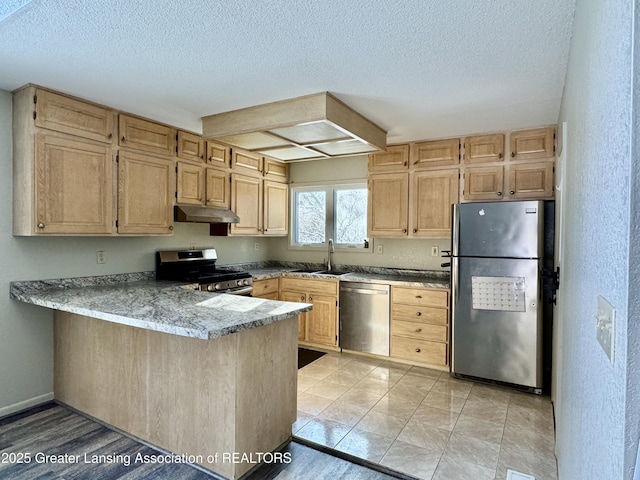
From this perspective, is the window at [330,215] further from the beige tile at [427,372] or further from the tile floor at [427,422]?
the tile floor at [427,422]

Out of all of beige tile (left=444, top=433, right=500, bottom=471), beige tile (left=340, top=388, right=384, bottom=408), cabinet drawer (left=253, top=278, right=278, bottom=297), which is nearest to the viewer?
beige tile (left=444, top=433, right=500, bottom=471)

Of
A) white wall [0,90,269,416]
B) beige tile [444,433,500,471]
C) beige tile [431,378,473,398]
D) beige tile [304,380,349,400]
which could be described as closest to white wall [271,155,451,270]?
beige tile [431,378,473,398]

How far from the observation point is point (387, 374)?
3.49 metres

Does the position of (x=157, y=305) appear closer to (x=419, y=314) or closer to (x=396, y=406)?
(x=396, y=406)

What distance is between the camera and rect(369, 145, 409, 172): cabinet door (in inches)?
153

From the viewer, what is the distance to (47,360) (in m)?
2.86

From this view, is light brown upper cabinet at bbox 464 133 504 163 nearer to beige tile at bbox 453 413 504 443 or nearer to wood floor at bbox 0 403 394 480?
beige tile at bbox 453 413 504 443

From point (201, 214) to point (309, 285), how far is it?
57.0 inches

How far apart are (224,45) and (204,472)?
2.32 metres

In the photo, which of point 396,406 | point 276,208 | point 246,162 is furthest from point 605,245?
point 276,208

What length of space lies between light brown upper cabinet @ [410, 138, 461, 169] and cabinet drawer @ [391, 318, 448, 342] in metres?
1.61

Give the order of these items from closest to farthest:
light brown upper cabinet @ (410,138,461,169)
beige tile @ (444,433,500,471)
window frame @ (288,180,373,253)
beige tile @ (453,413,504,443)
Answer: beige tile @ (444,433,500,471), beige tile @ (453,413,504,443), light brown upper cabinet @ (410,138,461,169), window frame @ (288,180,373,253)

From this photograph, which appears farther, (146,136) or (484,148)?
(484,148)

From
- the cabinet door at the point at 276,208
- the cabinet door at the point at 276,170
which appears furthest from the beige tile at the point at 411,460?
the cabinet door at the point at 276,170
